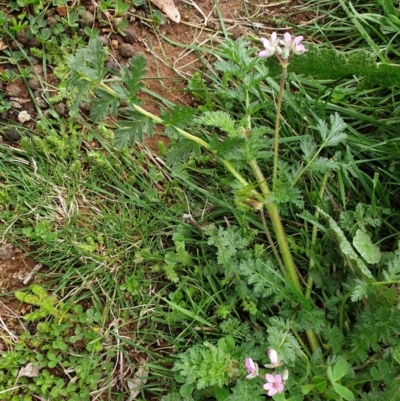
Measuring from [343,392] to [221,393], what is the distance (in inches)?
17.4

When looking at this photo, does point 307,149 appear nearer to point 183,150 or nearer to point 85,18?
point 183,150

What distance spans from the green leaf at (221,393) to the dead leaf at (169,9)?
5.93ft

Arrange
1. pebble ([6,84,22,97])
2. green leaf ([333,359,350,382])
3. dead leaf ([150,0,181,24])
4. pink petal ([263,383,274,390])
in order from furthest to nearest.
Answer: dead leaf ([150,0,181,24]), pebble ([6,84,22,97]), green leaf ([333,359,350,382]), pink petal ([263,383,274,390])

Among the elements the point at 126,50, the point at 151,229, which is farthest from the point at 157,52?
the point at 151,229

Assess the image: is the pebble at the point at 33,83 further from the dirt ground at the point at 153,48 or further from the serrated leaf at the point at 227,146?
the serrated leaf at the point at 227,146

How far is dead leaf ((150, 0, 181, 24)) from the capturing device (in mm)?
2738

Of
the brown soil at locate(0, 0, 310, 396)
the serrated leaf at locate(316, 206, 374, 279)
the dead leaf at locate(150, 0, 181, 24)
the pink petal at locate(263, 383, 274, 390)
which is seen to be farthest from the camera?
the dead leaf at locate(150, 0, 181, 24)

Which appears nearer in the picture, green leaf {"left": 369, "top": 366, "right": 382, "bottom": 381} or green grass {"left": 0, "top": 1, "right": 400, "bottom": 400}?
green leaf {"left": 369, "top": 366, "right": 382, "bottom": 381}

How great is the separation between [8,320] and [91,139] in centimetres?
86

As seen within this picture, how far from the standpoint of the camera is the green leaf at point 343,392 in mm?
1874

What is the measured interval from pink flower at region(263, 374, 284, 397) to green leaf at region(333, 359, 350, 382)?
0.73ft

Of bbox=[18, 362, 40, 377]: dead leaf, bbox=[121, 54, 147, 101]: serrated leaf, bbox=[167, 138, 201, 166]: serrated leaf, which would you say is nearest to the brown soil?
bbox=[18, 362, 40, 377]: dead leaf

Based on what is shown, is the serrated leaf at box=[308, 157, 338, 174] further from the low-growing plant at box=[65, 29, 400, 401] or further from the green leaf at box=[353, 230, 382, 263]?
the green leaf at box=[353, 230, 382, 263]

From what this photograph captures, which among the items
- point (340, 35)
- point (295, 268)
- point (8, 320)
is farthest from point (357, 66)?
point (8, 320)
